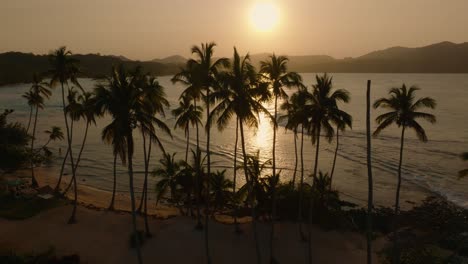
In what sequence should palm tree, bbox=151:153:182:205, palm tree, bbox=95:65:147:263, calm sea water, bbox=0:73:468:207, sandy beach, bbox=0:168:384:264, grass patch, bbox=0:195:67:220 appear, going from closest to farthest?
palm tree, bbox=95:65:147:263
sandy beach, bbox=0:168:384:264
grass patch, bbox=0:195:67:220
palm tree, bbox=151:153:182:205
calm sea water, bbox=0:73:468:207

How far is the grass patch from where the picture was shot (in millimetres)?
32719

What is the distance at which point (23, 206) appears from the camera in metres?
34.4

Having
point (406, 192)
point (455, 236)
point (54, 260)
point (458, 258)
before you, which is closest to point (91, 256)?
point (54, 260)

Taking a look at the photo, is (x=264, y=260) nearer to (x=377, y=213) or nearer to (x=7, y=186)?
(x=377, y=213)

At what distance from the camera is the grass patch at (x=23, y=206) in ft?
107

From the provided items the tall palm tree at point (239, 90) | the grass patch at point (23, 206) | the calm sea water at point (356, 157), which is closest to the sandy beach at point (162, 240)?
the grass patch at point (23, 206)

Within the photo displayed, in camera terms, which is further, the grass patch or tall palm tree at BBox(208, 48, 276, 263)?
the grass patch

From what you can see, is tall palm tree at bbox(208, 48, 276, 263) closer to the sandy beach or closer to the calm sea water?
the sandy beach

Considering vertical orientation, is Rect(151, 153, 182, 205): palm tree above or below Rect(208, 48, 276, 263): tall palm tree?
below

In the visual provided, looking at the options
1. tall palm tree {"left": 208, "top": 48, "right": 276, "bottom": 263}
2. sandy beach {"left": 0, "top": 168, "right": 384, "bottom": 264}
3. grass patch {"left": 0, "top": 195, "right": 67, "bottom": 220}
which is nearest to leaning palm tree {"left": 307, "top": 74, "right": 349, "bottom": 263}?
tall palm tree {"left": 208, "top": 48, "right": 276, "bottom": 263}

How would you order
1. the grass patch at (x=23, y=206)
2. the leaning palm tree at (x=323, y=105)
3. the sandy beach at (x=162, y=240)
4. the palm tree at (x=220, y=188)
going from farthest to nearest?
the grass patch at (x=23, y=206), the palm tree at (x=220, y=188), the sandy beach at (x=162, y=240), the leaning palm tree at (x=323, y=105)

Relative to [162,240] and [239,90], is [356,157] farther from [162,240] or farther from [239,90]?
[239,90]

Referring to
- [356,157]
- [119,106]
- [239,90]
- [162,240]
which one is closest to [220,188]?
[162,240]

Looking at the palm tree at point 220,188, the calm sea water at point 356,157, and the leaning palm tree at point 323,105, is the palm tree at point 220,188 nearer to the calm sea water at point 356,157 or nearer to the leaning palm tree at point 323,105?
the leaning palm tree at point 323,105
